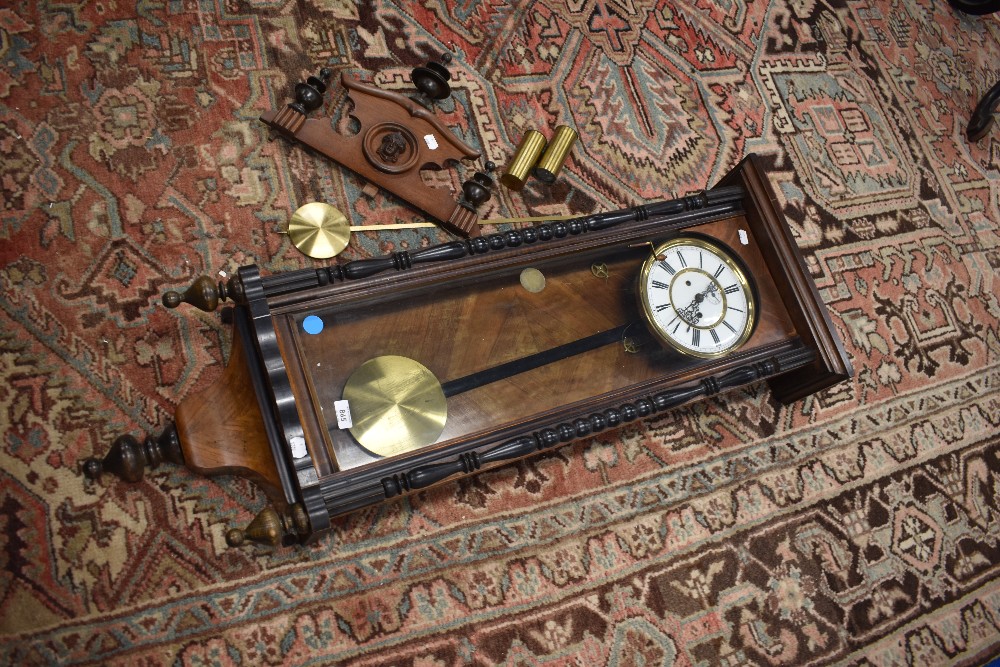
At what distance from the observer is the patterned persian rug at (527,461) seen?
1510mm

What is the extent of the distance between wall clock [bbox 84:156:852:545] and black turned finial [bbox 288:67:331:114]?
0.60 metres

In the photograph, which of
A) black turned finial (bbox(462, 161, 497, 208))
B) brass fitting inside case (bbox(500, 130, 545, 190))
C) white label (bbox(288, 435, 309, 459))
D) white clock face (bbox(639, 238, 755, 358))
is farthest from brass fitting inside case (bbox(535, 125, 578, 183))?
white label (bbox(288, 435, 309, 459))

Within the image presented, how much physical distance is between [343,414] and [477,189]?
0.76 m

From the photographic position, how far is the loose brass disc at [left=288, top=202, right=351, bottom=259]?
176 cm

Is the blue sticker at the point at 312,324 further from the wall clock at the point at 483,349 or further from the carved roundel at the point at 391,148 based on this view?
the carved roundel at the point at 391,148

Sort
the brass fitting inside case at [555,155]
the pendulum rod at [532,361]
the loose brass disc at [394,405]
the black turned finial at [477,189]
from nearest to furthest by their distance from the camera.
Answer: the loose brass disc at [394,405], the pendulum rod at [532,361], the black turned finial at [477,189], the brass fitting inside case at [555,155]

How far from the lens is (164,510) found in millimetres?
1526

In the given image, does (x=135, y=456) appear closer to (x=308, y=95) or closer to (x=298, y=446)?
(x=298, y=446)

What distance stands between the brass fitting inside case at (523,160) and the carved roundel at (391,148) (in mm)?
263

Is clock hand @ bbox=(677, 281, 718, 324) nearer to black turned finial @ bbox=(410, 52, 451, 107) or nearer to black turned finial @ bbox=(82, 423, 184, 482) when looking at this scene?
black turned finial @ bbox=(410, 52, 451, 107)

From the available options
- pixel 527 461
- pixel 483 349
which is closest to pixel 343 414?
pixel 483 349

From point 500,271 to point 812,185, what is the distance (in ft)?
4.19

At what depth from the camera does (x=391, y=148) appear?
188cm

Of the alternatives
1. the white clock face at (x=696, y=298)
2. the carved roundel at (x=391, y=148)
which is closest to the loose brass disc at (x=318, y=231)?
the carved roundel at (x=391, y=148)
